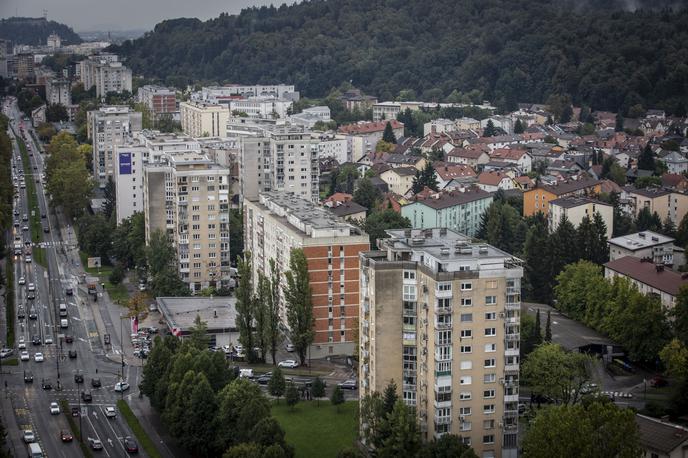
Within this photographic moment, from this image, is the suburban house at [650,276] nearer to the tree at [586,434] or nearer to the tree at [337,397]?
the tree at [337,397]

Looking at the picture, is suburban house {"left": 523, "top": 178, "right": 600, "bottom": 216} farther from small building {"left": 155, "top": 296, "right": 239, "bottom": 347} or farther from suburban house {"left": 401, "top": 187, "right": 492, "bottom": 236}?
small building {"left": 155, "top": 296, "right": 239, "bottom": 347}

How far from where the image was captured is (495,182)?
47750 millimetres

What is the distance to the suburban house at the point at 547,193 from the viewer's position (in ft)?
141

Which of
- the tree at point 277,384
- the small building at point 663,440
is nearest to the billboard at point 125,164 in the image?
the tree at point 277,384

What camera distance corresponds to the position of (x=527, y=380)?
24266 millimetres

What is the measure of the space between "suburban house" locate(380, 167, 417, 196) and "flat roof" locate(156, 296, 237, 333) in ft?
62.3

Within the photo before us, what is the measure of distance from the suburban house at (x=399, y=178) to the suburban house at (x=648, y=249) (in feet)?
54.6

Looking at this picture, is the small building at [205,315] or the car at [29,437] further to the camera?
the small building at [205,315]

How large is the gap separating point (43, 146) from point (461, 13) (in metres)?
39.2

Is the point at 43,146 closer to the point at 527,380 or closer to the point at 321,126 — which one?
the point at 321,126

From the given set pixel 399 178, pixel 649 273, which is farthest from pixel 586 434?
Result: pixel 399 178

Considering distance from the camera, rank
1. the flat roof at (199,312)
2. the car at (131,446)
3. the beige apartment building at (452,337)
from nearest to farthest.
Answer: the beige apartment building at (452,337) < the car at (131,446) < the flat roof at (199,312)

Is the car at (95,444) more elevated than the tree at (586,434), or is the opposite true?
the tree at (586,434)

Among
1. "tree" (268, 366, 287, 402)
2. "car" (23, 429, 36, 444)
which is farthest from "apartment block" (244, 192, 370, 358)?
"car" (23, 429, 36, 444)
